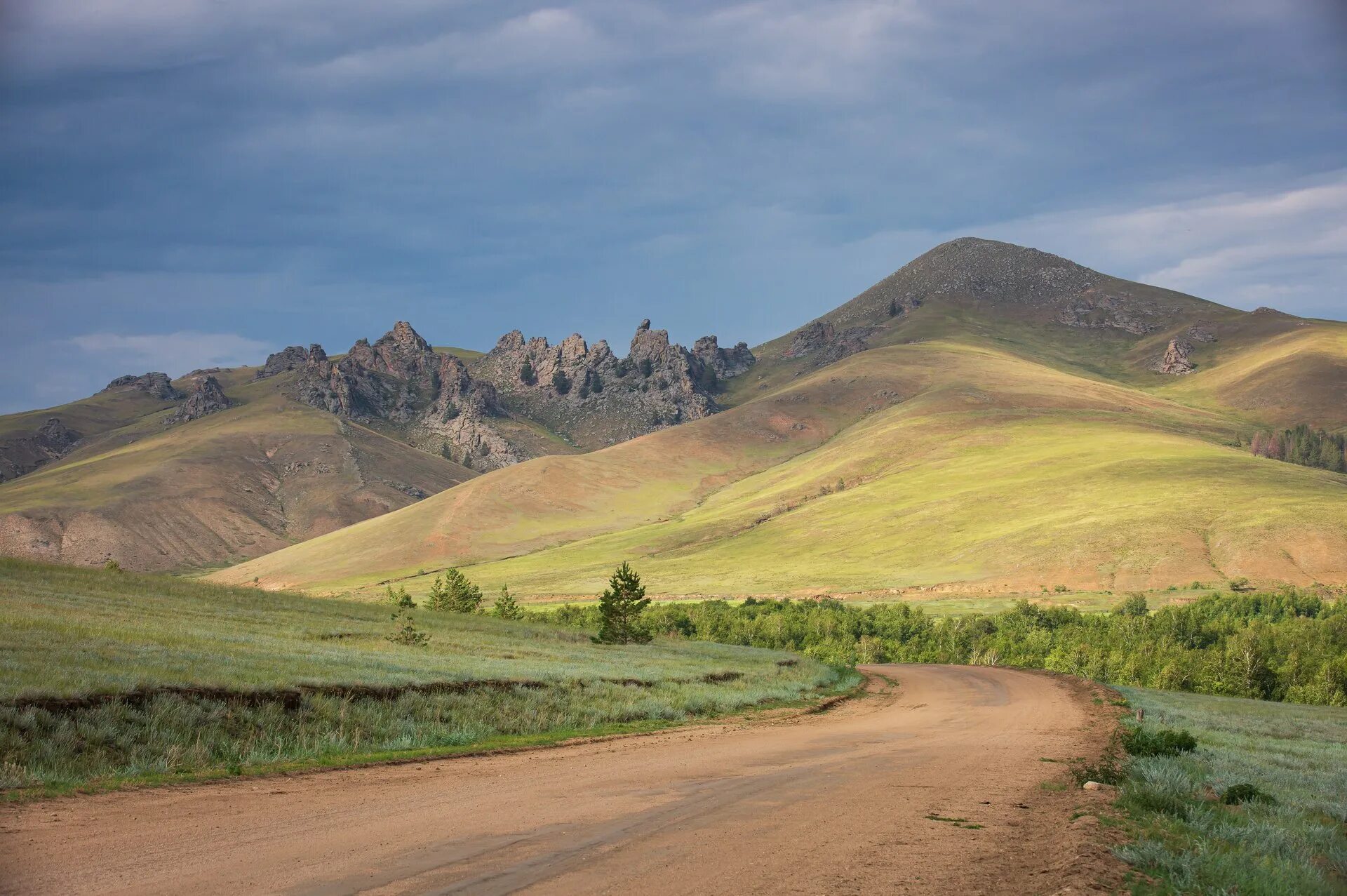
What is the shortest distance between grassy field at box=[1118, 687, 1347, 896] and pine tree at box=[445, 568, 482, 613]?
204 feet

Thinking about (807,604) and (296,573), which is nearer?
(807,604)

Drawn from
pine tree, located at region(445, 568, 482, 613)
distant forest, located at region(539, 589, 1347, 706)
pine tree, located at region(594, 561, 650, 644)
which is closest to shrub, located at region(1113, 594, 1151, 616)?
distant forest, located at region(539, 589, 1347, 706)

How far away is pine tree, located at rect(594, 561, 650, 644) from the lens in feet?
196

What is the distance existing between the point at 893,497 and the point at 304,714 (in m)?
168

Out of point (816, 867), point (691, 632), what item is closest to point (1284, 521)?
point (691, 632)

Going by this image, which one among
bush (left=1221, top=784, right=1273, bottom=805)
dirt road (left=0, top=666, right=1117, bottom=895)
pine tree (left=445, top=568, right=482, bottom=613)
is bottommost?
pine tree (left=445, top=568, right=482, bottom=613)

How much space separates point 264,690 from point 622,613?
1611 inches

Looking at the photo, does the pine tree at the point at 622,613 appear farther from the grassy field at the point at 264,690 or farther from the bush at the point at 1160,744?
the bush at the point at 1160,744

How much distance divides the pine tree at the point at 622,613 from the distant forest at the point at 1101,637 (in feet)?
52.5

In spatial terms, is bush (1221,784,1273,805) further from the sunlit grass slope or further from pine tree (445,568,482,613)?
the sunlit grass slope

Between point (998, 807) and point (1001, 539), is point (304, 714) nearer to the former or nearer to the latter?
point (998, 807)

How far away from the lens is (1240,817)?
13.6m

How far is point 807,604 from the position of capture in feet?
363

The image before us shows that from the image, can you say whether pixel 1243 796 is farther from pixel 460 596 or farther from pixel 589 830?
pixel 460 596
